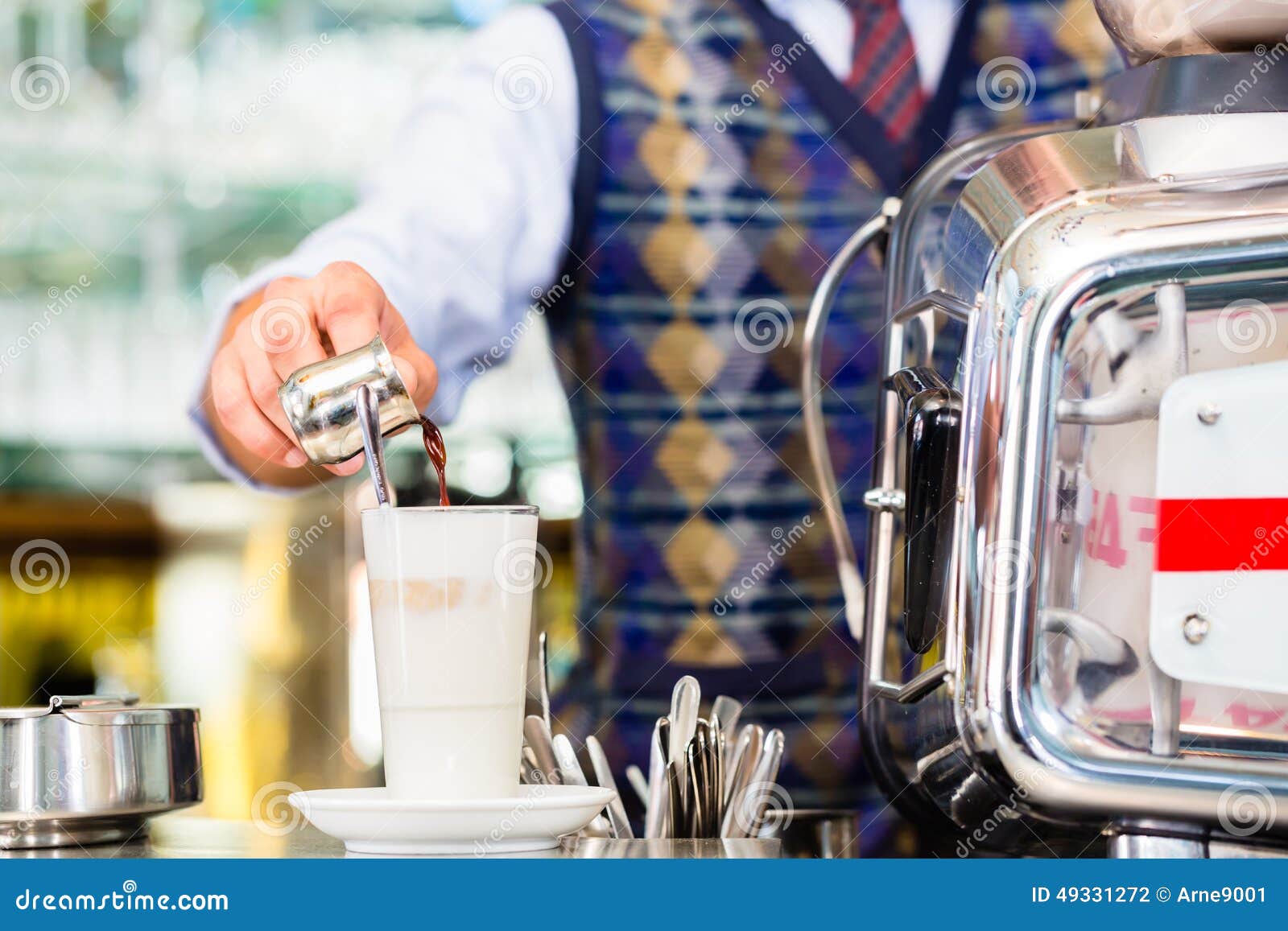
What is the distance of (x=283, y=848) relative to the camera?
0.56 meters

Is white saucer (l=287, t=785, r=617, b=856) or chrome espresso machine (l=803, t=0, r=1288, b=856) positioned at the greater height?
chrome espresso machine (l=803, t=0, r=1288, b=856)

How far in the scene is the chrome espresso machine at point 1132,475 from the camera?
55 centimetres

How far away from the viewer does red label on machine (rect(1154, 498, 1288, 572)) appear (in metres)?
0.55

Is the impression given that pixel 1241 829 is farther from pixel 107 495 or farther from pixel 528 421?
pixel 107 495

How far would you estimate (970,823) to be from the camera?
65 cm

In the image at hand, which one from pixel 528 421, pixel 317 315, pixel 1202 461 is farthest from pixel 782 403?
pixel 528 421
